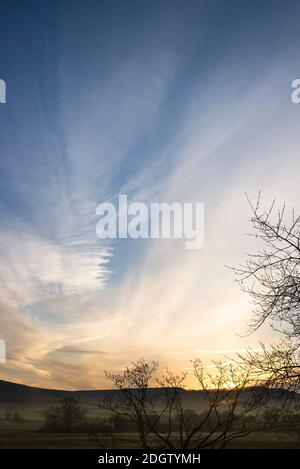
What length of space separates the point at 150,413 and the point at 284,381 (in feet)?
9.60

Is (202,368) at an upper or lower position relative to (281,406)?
upper

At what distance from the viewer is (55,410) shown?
188 feet

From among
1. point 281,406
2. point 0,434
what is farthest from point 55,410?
point 281,406
